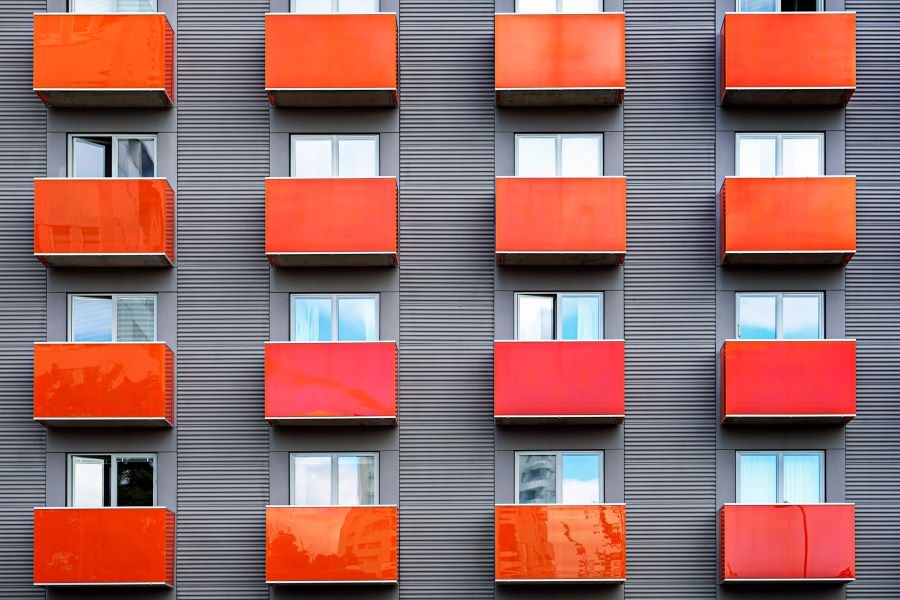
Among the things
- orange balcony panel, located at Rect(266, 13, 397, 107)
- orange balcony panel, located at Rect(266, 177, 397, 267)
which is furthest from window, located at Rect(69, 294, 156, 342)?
orange balcony panel, located at Rect(266, 13, 397, 107)

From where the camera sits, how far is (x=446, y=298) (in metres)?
24.7

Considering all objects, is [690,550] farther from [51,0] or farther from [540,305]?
[51,0]

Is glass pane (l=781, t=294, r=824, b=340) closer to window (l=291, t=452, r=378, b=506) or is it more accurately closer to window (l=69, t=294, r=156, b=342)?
window (l=291, t=452, r=378, b=506)

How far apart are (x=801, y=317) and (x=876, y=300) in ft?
5.34

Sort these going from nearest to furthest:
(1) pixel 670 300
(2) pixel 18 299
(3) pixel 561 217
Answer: (3) pixel 561 217, (1) pixel 670 300, (2) pixel 18 299

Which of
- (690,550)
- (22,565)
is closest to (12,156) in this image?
(22,565)

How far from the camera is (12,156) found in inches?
992

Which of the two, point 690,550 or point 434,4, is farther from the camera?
point 434,4

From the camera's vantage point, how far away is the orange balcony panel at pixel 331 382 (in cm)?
2352

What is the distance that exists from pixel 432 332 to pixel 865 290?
30.3ft

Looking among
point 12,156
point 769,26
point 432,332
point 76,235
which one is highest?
point 769,26

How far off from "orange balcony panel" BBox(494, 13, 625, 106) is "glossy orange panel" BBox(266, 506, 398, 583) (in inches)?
365

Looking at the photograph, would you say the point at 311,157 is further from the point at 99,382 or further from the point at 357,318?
the point at 99,382

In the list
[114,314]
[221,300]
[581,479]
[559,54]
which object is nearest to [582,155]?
[559,54]
